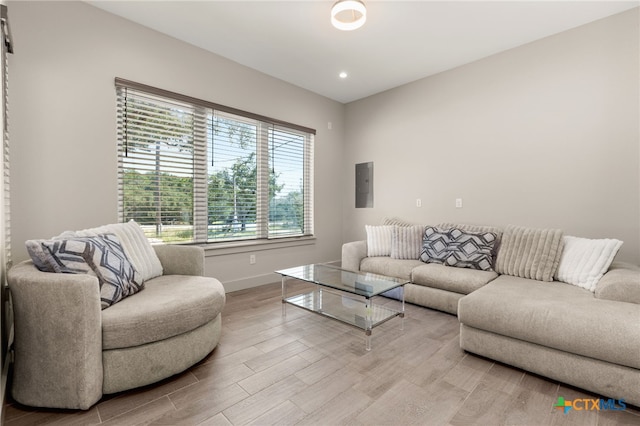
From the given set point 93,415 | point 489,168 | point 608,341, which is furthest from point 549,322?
point 93,415

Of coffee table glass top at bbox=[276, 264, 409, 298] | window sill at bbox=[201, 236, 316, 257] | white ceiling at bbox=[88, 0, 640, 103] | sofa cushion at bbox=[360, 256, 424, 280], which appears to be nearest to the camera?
coffee table glass top at bbox=[276, 264, 409, 298]

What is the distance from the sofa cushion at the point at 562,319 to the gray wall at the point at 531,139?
111 centimetres

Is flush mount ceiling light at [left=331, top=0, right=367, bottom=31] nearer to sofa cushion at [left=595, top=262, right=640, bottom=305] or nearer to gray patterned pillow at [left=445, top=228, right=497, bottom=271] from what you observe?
gray patterned pillow at [left=445, top=228, right=497, bottom=271]

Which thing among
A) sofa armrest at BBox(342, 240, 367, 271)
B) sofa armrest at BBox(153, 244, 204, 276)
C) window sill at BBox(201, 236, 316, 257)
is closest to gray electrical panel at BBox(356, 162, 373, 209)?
window sill at BBox(201, 236, 316, 257)

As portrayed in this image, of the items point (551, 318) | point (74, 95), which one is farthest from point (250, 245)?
point (551, 318)

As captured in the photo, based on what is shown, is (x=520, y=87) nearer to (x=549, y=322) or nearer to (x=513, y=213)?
(x=513, y=213)

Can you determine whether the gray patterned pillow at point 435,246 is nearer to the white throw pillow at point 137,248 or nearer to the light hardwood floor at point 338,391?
the light hardwood floor at point 338,391

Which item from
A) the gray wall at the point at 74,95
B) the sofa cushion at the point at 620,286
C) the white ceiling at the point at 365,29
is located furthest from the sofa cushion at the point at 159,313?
the sofa cushion at the point at 620,286

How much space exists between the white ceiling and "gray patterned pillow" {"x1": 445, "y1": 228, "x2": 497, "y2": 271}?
2.02 metres

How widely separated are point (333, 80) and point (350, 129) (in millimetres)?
990

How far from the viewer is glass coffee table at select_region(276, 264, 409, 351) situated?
2195mm

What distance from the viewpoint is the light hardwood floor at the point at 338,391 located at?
55.2 inches

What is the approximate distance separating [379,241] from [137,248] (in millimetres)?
2581

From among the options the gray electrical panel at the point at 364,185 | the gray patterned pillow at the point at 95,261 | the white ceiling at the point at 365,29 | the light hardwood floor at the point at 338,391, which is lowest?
the light hardwood floor at the point at 338,391
